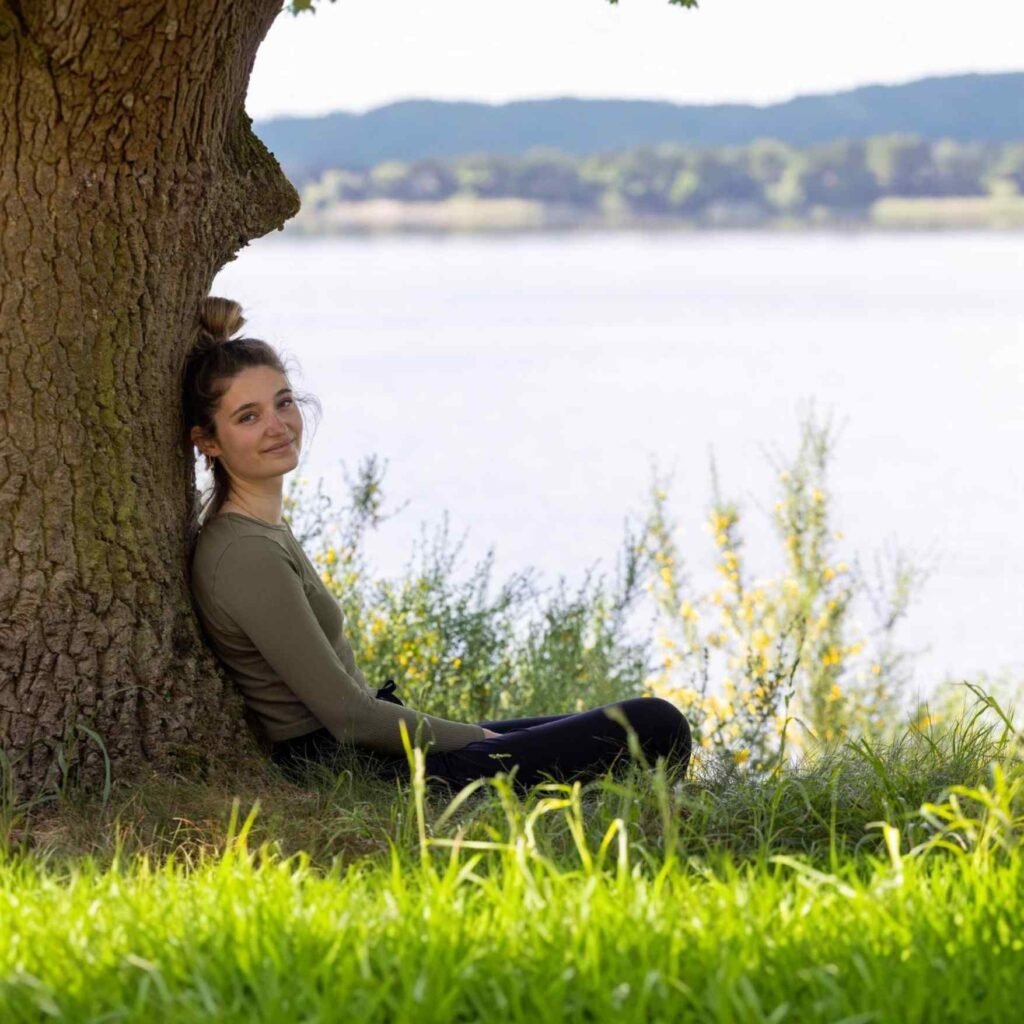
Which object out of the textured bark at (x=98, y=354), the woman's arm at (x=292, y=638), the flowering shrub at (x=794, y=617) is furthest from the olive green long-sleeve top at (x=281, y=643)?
the flowering shrub at (x=794, y=617)

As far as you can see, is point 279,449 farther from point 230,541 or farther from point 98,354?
point 98,354

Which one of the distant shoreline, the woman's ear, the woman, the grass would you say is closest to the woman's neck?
the woman

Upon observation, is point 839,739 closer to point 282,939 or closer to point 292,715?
point 292,715

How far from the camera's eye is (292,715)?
3.73 m

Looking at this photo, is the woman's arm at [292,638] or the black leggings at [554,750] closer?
the woman's arm at [292,638]

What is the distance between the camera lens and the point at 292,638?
3.53 m

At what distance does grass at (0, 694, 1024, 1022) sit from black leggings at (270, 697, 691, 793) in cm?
58

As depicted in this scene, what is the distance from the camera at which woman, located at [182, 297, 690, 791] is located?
3549 millimetres

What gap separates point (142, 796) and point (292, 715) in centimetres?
51

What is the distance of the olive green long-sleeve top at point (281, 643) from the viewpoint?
11.6ft

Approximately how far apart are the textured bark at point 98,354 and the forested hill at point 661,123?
66996mm

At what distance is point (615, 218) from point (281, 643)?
7021 cm

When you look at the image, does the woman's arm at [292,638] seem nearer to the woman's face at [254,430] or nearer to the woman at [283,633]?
the woman at [283,633]

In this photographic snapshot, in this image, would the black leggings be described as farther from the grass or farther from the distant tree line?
the distant tree line
